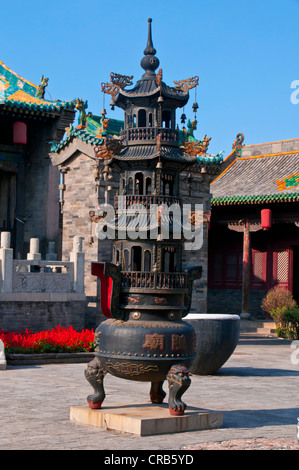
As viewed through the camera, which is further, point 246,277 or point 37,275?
point 246,277

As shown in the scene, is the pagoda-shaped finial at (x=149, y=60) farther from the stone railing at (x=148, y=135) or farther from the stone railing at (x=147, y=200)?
the stone railing at (x=147, y=200)

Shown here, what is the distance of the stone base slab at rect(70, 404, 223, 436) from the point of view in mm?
7586

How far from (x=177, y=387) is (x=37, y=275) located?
892cm

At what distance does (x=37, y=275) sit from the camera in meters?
16.3

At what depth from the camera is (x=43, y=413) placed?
870 centimetres

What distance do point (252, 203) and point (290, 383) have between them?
12.0m

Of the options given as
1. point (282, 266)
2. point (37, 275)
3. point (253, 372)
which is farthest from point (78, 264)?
point (282, 266)

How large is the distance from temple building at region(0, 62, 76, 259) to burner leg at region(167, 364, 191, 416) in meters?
13.6

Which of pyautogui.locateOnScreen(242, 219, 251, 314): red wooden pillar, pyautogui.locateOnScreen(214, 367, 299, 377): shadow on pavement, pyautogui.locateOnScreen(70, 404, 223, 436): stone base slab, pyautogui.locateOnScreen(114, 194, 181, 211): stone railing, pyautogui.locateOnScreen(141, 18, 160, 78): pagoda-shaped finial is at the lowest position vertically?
pyautogui.locateOnScreen(214, 367, 299, 377): shadow on pavement

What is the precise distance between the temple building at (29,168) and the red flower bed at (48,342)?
6901mm

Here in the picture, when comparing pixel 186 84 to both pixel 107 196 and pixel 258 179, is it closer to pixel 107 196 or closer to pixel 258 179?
pixel 107 196

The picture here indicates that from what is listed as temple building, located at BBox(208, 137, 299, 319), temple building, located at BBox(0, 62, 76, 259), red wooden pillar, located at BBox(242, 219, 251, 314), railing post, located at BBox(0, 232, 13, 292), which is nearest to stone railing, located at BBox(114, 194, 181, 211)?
railing post, located at BBox(0, 232, 13, 292)

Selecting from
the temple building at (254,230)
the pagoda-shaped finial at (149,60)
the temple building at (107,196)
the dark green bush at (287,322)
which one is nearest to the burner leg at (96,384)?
the pagoda-shaped finial at (149,60)

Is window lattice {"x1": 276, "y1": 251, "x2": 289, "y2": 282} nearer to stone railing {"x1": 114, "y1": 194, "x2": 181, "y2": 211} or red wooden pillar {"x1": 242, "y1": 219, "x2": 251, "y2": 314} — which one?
red wooden pillar {"x1": 242, "y1": 219, "x2": 251, "y2": 314}
